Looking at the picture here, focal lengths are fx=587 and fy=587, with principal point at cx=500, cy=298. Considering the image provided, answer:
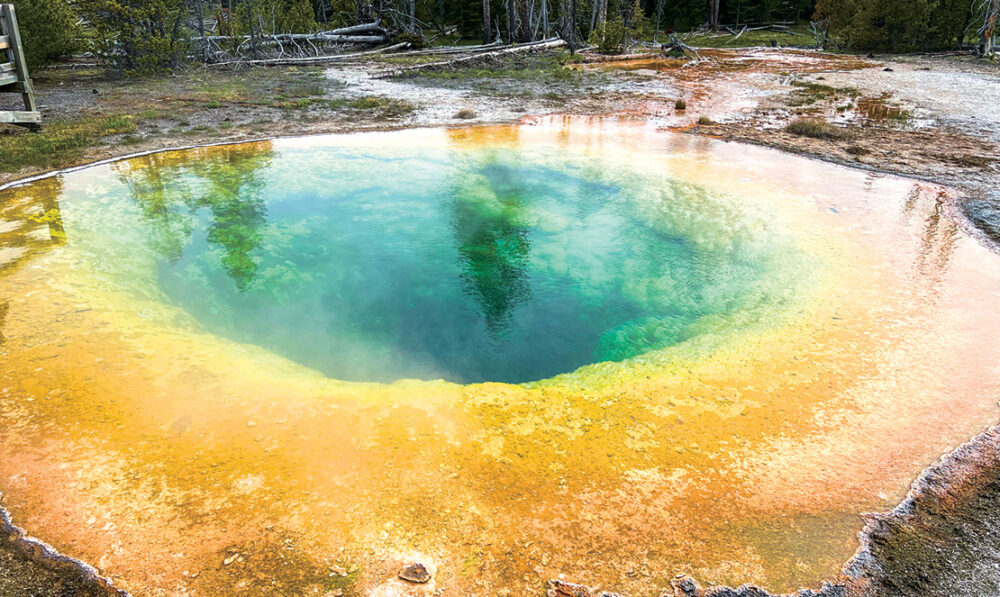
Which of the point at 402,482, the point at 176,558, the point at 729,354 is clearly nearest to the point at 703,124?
the point at 729,354

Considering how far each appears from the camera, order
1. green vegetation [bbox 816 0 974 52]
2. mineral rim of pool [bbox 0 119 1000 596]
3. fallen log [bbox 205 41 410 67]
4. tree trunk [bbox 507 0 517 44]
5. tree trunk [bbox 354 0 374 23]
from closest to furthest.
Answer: mineral rim of pool [bbox 0 119 1000 596]
fallen log [bbox 205 41 410 67]
green vegetation [bbox 816 0 974 52]
tree trunk [bbox 354 0 374 23]
tree trunk [bbox 507 0 517 44]

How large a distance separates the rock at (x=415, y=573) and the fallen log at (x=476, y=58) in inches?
574

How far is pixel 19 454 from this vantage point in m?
2.92

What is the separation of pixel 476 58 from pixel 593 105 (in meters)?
7.19

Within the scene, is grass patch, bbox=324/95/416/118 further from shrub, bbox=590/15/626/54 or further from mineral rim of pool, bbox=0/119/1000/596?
shrub, bbox=590/15/626/54

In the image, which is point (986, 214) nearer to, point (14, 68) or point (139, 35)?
point (14, 68)

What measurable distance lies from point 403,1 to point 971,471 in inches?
1057

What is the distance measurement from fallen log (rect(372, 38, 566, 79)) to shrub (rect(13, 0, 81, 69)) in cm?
659

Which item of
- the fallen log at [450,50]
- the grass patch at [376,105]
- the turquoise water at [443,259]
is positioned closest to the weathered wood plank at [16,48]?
the turquoise water at [443,259]

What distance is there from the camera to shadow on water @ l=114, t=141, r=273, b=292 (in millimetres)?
5629

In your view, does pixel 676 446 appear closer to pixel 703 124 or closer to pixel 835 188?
pixel 835 188

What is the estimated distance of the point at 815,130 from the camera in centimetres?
914

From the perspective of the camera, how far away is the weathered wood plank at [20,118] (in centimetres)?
808

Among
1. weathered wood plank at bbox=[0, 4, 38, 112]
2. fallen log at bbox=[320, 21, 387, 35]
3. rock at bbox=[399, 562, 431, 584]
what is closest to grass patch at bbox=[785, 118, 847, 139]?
rock at bbox=[399, 562, 431, 584]
